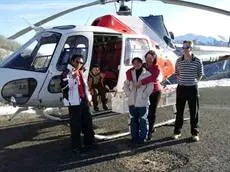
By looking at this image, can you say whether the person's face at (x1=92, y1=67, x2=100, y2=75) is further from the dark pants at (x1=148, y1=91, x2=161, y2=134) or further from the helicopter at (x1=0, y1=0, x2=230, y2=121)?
the dark pants at (x1=148, y1=91, x2=161, y2=134)

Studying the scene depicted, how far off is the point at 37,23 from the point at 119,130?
3.67 m

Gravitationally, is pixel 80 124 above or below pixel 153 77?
below

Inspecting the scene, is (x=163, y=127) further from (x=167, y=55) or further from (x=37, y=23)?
(x=37, y=23)

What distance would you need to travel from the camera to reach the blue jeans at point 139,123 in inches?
307

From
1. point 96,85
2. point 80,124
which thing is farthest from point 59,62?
point 80,124

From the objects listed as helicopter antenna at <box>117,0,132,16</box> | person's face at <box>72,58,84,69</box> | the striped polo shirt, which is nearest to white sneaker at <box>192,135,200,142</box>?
the striped polo shirt

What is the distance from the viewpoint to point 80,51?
9133 millimetres

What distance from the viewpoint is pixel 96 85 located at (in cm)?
974

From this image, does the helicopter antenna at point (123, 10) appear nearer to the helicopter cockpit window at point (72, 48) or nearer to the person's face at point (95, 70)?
the person's face at point (95, 70)

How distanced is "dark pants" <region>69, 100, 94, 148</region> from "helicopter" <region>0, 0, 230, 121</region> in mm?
1122

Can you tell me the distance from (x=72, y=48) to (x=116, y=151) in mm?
2748

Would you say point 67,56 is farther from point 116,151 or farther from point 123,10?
point 123,10

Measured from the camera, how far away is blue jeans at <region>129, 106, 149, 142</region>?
307 inches

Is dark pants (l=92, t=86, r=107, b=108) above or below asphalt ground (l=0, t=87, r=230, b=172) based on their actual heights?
above
